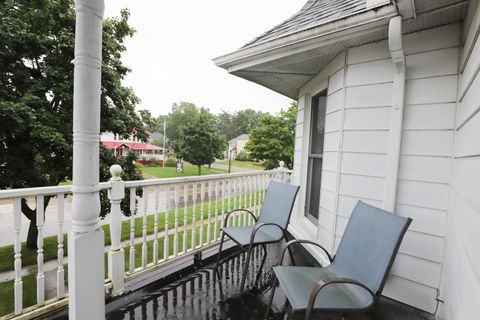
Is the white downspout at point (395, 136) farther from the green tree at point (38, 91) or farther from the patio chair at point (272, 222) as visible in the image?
the green tree at point (38, 91)

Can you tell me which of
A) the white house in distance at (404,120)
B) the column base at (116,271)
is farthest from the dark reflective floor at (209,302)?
the white house in distance at (404,120)

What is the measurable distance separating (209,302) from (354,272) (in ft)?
4.23

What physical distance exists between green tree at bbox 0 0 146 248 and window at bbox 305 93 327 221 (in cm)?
433

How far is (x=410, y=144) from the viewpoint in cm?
215

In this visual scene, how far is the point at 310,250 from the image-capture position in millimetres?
3238

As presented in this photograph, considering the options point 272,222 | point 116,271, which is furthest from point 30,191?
point 272,222

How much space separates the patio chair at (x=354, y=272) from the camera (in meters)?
1.56

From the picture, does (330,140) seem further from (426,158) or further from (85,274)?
(85,274)

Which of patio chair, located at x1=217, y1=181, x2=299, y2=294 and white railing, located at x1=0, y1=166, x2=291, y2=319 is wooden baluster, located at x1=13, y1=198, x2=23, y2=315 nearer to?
white railing, located at x1=0, y1=166, x2=291, y2=319

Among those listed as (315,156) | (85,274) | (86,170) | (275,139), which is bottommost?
(85,274)

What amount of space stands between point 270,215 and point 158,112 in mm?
62813

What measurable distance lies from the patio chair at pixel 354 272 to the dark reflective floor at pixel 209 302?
0.37 metres

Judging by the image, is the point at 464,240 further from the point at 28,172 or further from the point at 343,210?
the point at 28,172

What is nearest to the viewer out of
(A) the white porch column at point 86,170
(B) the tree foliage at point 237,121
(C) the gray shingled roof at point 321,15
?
(A) the white porch column at point 86,170
